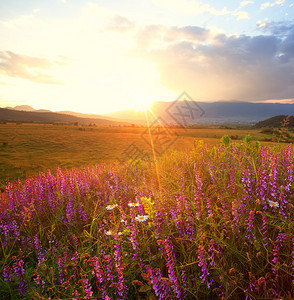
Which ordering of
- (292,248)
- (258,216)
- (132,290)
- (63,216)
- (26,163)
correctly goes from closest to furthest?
(292,248) < (132,290) < (258,216) < (63,216) < (26,163)

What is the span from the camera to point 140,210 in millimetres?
3105

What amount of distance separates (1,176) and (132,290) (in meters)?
8.07

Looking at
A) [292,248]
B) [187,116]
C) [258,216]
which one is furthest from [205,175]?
[187,116]

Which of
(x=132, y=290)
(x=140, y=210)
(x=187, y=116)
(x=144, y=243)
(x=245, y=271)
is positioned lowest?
(x=132, y=290)

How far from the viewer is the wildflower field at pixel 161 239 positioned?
6.68 ft

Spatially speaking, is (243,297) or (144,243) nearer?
(243,297)

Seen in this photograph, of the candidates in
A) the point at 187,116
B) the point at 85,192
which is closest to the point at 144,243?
the point at 85,192

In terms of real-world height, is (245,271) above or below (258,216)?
below

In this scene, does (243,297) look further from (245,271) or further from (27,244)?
(27,244)

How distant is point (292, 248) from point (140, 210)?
1954mm

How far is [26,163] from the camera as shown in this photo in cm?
1054

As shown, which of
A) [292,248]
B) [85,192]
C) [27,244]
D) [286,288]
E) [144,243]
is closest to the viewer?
[286,288]

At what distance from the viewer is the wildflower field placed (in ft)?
6.68

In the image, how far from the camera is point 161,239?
2.62 meters
